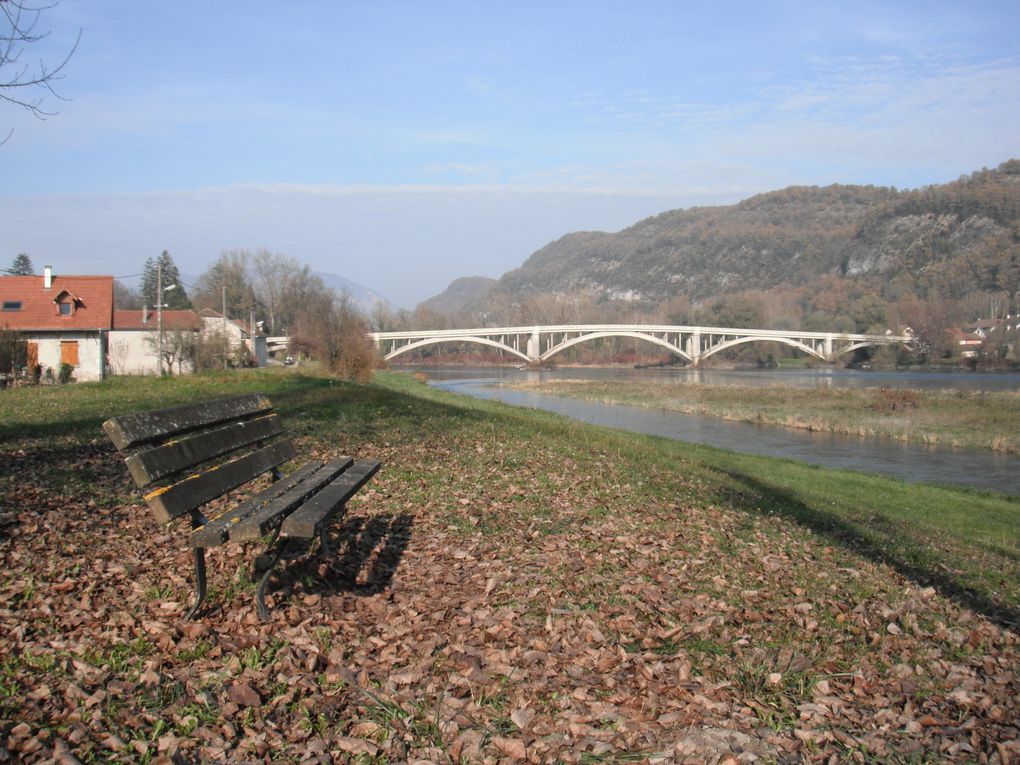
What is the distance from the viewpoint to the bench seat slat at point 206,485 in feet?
11.8

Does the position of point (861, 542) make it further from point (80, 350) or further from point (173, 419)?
point (80, 350)

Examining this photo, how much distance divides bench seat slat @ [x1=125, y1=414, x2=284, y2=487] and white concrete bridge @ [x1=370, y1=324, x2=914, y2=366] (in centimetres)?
7197

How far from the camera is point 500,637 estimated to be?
12.8 feet

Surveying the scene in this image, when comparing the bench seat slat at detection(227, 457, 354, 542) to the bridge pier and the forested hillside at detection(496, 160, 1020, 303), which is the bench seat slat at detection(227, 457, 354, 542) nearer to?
the bridge pier

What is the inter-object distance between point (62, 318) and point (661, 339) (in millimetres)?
57300

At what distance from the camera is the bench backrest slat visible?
12.1 ft

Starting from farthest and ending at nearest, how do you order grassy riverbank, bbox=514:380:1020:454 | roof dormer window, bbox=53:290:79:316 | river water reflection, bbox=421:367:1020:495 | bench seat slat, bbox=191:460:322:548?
roof dormer window, bbox=53:290:79:316 → grassy riverbank, bbox=514:380:1020:454 → river water reflection, bbox=421:367:1020:495 → bench seat slat, bbox=191:460:322:548

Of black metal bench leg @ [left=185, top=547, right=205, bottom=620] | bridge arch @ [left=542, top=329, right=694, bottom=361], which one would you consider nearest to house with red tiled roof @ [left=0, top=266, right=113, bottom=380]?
black metal bench leg @ [left=185, top=547, right=205, bottom=620]

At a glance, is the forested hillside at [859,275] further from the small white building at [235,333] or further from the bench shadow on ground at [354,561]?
the bench shadow on ground at [354,561]

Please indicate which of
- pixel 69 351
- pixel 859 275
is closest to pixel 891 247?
pixel 859 275

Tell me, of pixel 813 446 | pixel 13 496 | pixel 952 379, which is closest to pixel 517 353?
pixel 952 379

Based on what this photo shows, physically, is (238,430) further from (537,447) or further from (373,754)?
(537,447)

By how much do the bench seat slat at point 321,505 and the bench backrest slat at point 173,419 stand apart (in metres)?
0.73

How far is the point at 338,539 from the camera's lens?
5297mm
